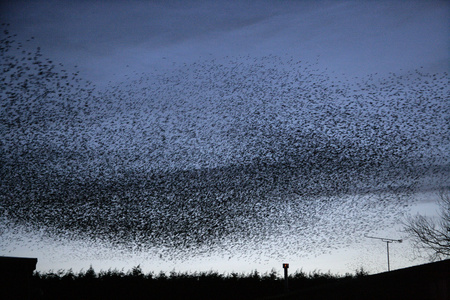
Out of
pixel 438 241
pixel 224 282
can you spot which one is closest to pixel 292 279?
pixel 224 282

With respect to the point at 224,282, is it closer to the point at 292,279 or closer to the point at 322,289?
the point at 292,279

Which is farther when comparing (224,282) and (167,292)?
(224,282)

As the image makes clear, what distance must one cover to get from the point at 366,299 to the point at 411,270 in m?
1.36

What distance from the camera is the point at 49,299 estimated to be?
38.9 metres

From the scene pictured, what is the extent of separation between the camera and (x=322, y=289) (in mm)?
12562

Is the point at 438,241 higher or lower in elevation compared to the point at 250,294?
higher

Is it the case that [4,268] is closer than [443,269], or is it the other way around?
[443,269]

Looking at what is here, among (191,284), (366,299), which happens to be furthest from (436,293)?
(191,284)

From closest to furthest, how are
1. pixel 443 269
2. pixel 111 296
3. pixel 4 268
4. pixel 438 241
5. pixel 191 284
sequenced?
pixel 443 269, pixel 4 268, pixel 438 241, pixel 111 296, pixel 191 284

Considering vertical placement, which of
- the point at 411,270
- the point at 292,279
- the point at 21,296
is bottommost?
the point at 21,296

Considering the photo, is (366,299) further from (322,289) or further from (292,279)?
(292,279)

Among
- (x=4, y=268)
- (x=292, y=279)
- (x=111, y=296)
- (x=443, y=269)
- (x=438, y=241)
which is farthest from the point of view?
(x=292, y=279)

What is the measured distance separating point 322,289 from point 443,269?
119 inches

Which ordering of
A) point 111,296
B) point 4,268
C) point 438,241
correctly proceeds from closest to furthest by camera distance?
point 4,268, point 438,241, point 111,296
